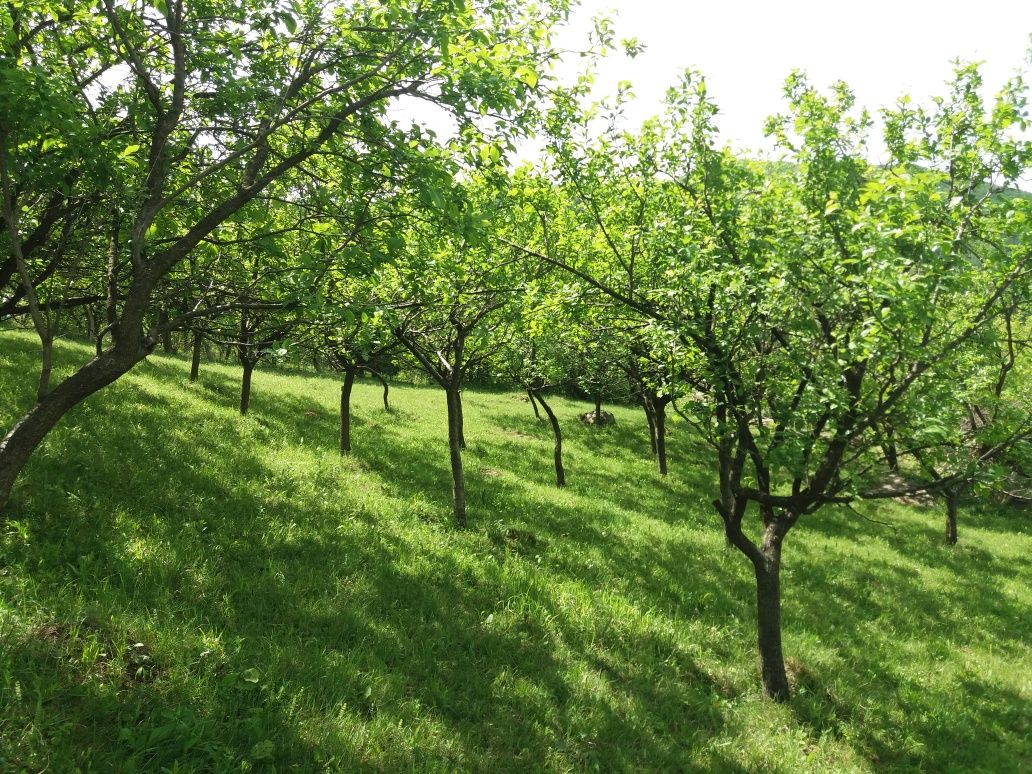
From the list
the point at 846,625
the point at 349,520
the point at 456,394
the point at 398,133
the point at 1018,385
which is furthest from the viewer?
the point at 1018,385

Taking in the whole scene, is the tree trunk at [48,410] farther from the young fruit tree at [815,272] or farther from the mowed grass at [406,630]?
the young fruit tree at [815,272]

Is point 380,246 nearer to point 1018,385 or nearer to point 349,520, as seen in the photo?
point 349,520

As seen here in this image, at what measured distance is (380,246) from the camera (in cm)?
676

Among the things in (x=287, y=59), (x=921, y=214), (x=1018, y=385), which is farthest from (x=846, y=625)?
(x=287, y=59)

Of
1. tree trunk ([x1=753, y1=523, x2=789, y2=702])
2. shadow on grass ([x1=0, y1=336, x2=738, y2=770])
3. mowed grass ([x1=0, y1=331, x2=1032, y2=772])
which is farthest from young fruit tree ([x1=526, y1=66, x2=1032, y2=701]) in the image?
shadow on grass ([x1=0, y1=336, x2=738, y2=770])

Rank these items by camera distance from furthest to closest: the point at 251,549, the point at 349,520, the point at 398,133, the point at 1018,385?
the point at 1018,385 → the point at 349,520 → the point at 251,549 → the point at 398,133

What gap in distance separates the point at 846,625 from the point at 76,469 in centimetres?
1415

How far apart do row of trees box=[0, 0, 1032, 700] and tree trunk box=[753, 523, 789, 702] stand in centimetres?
5

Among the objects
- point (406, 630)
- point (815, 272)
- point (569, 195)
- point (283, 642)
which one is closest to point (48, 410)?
point (283, 642)

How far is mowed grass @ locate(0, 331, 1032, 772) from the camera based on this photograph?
4.79 metres

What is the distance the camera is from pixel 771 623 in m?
8.13

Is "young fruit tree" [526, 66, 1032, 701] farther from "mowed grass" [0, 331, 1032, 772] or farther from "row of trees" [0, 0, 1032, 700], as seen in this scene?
"mowed grass" [0, 331, 1032, 772]

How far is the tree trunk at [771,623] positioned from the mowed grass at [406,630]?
12.4 inches

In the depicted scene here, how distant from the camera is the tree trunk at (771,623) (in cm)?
805
